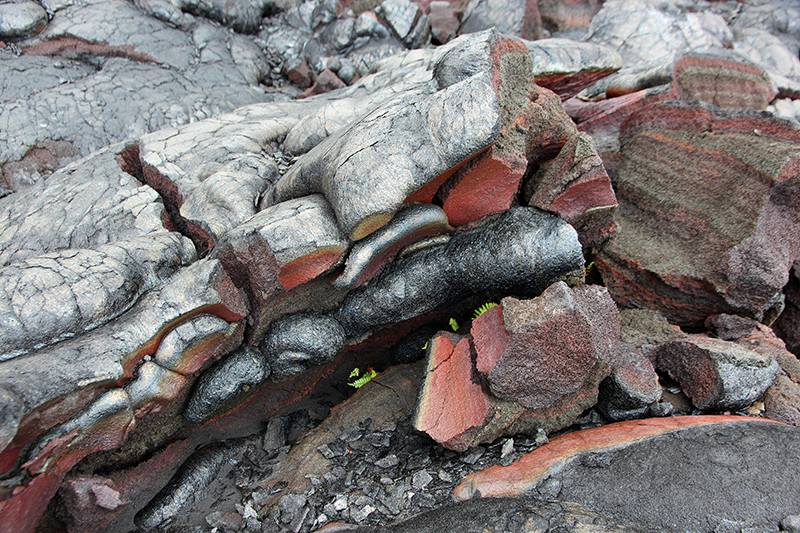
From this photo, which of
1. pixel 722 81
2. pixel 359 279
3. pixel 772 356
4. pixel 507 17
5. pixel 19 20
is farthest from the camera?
pixel 507 17

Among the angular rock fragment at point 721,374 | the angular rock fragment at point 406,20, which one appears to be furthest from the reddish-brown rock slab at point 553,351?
the angular rock fragment at point 406,20

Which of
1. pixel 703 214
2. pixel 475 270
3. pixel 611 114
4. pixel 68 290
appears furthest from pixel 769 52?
pixel 68 290

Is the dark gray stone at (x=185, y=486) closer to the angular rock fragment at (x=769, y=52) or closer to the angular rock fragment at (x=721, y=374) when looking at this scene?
the angular rock fragment at (x=721, y=374)

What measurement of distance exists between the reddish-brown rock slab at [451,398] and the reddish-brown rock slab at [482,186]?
87 centimetres

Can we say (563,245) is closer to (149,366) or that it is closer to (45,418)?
(149,366)

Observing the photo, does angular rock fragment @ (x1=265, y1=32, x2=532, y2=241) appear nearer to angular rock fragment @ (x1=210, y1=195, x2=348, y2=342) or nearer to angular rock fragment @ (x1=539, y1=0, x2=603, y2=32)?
angular rock fragment @ (x1=210, y1=195, x2=348, y2=342)

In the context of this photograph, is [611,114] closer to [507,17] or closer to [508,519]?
[507,17]

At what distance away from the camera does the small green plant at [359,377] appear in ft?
11.0

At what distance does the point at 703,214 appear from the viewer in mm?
3283

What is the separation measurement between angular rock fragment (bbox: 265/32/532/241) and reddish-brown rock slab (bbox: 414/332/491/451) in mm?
900

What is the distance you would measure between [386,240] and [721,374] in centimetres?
208

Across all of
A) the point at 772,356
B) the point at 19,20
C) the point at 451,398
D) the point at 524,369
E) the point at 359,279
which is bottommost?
the point at 772,356

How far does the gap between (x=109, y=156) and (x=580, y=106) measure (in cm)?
459

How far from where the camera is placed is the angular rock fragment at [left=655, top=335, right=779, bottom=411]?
8.48 feet
